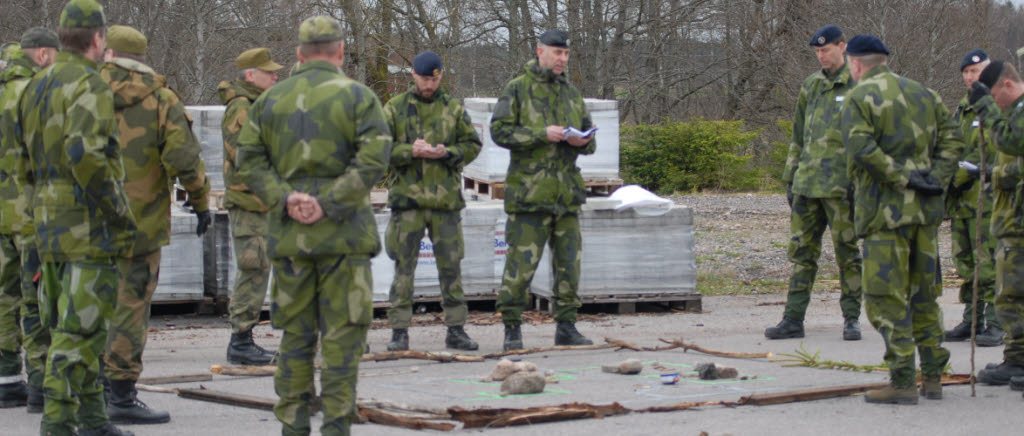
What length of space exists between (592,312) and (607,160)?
77.3 inches

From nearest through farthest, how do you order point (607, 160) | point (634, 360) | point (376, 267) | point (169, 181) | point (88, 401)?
point (88, 401) < point (169, 181) < point (634, 360) < point (376, 267) < point (607, 160)

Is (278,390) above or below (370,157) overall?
below

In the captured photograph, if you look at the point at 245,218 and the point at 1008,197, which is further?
the point at 245,218

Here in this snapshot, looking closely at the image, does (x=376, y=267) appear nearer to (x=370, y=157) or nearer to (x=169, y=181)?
(x=169, y=181)

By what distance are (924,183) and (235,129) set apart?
4.74 metres

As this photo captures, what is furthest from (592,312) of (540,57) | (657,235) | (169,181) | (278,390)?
(278,390)

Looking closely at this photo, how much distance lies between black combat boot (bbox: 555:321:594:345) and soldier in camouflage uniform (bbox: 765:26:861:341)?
1686 millimetres

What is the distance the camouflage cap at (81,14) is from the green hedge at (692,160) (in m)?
20.9

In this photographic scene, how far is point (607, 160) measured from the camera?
12.6 meters

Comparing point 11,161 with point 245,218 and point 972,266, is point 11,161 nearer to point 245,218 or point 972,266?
point 245,218

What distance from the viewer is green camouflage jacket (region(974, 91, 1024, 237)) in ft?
23.2

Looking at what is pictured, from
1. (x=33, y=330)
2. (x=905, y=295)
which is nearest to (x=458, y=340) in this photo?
(x=33, y=330)

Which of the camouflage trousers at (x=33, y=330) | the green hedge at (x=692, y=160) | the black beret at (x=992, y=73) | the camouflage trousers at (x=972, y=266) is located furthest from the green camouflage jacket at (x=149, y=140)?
the green hedge at (x=692, y=160)

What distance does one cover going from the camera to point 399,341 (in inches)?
356
